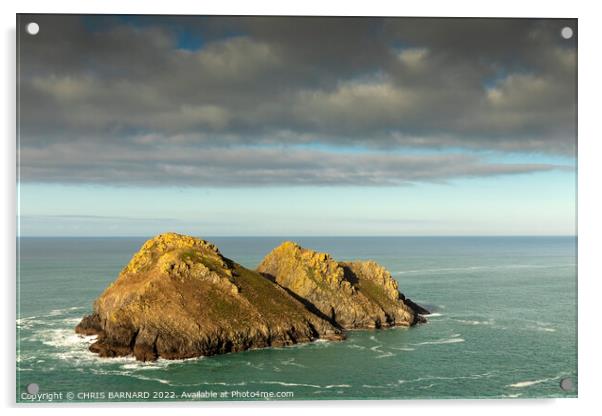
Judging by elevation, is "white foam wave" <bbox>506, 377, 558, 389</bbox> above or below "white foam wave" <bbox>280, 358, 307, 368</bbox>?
above

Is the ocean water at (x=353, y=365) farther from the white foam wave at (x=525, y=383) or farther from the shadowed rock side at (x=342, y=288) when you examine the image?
the shadowed rock side at (x=342, y=288)

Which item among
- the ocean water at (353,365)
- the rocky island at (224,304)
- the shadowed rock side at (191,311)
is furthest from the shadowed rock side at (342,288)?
the shadowed rock side at (191,311)

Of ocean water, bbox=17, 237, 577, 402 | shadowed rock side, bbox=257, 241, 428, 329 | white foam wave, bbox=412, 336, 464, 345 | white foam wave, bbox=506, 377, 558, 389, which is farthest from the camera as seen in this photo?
shadowed rock side, bbox=257, 241, 428, 329

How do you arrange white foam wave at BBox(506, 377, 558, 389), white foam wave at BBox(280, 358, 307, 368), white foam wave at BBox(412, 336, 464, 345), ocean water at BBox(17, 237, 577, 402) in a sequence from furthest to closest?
white foam wave at BBox(412, 336, 464, 345)
white foam wave at BBox(280, 358, 307, 368)
ocean water at BBox(17, 237, 577, 402)
white foam wave at BBox(506, 377, 558, 389)

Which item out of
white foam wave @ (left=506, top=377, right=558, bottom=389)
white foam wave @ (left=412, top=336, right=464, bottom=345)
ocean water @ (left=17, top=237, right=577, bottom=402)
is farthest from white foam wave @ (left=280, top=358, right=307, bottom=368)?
white foam wave @ (left=506, top=377, right=558, bottom=389)

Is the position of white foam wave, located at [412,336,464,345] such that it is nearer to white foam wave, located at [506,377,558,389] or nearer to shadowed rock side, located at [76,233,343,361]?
shadowed rock side, located at [76,233,343,361]

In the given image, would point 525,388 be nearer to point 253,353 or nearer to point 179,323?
point 253,353

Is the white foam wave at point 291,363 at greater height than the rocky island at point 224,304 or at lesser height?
lesser
